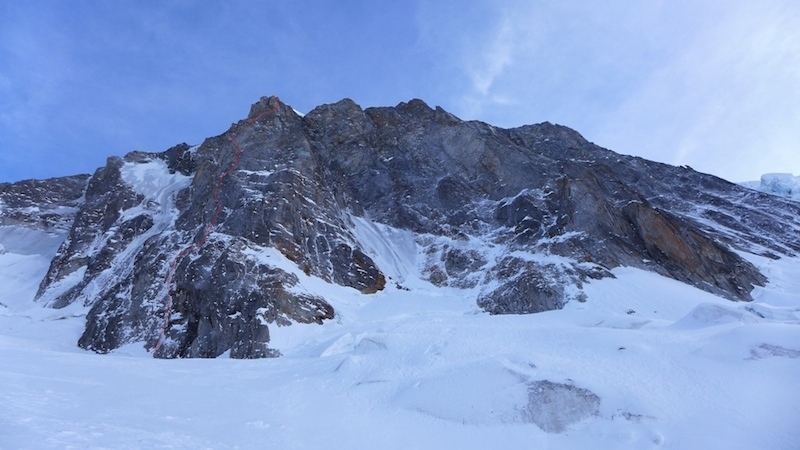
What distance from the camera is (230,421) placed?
1185 cm

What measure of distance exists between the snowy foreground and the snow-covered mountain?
0.26ft

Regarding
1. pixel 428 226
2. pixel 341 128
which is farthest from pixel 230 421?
pixel 341 128

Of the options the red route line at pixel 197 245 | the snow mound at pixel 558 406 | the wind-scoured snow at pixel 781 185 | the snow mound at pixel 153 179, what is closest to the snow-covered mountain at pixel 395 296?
the snow mound at pixel 558 406

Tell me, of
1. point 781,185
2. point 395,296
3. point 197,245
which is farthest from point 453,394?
point 781,185

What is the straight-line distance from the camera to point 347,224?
156ft

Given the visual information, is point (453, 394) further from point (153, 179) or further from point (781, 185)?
point (781, 185)

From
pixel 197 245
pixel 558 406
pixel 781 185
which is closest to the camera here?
pixel 558 406

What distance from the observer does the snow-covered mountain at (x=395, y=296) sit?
39.9ft

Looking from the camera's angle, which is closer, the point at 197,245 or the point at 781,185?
the point at 197,245

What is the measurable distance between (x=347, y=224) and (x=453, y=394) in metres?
34.5

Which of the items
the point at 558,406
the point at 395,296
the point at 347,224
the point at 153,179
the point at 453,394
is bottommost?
the point at 558,406

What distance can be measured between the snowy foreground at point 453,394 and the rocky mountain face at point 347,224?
1129 centimetres

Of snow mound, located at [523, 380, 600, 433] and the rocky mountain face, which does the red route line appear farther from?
snow mound, located at [523, 380, 600, 433]

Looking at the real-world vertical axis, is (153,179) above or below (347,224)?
above
